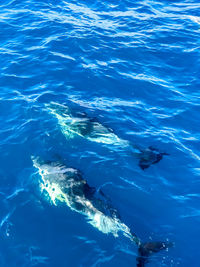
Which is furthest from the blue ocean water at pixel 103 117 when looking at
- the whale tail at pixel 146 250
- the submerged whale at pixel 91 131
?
the submerged whale at pixel 91 131

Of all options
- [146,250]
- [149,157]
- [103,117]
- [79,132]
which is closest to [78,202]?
[146,250]

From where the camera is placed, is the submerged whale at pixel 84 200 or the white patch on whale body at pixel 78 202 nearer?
the submerged whale at pixel 84 200

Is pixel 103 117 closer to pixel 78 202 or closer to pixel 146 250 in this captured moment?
pixel 78 202

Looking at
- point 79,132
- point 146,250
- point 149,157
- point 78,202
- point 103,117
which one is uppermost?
point 103,117

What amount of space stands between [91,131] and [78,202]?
13.9 ft

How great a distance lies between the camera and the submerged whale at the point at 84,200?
33.5 ft

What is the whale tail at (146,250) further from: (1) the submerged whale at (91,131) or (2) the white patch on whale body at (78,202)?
(1) the submerged whale at (91,131)

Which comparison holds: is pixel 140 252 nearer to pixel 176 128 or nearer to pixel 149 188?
pixel 149 188

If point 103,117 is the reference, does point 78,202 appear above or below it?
below

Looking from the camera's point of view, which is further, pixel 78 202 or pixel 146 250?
pixel 78 202

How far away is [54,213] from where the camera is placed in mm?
11430

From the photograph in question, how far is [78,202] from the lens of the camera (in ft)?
38.1

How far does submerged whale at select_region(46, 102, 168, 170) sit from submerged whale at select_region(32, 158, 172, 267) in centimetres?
233

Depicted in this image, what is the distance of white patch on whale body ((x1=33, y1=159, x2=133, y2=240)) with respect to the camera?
35.3ft
